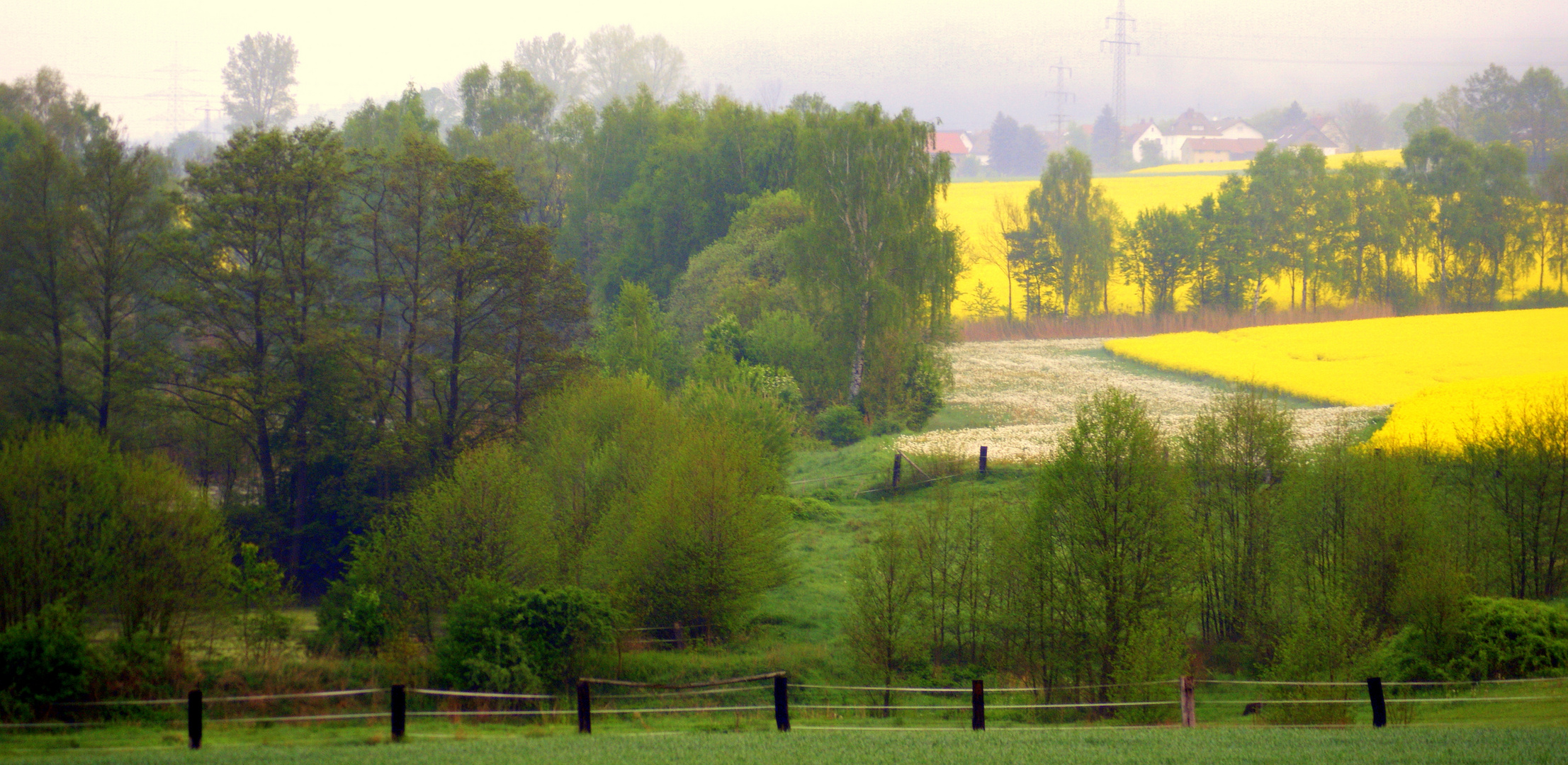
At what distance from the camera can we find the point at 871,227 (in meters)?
55.6

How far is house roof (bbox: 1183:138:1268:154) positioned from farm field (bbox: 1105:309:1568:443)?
124 meters

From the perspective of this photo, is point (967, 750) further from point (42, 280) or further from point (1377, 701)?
point (42, 280)

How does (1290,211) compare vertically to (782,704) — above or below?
above

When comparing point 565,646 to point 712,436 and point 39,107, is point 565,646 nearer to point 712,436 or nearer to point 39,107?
point 712,436

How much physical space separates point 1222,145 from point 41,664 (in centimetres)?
19959

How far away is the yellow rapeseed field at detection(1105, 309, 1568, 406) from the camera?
56875 millimetres

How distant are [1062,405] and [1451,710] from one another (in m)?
38.6

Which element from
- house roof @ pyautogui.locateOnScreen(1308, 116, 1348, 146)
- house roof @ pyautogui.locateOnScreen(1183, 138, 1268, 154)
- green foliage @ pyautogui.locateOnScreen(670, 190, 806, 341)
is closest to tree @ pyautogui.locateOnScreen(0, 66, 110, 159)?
green foliage @ pyautogui.locateOnScreen(670, 190, 806, 341)

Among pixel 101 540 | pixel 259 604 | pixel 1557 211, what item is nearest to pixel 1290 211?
pixel 1557 211

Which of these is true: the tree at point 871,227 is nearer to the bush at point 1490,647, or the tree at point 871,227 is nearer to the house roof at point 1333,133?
the bush at point 1490,647

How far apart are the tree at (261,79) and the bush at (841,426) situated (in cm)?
12493

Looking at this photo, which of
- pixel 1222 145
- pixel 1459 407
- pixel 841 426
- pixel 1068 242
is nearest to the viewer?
pixel 1459 407

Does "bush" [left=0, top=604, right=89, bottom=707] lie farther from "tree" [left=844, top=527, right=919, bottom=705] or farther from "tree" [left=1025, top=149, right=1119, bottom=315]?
"tree" [left=1025, top=149, right=1119, bottom=315]

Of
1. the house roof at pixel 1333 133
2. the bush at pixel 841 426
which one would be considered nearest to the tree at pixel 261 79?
the bush at pixel 841 426
